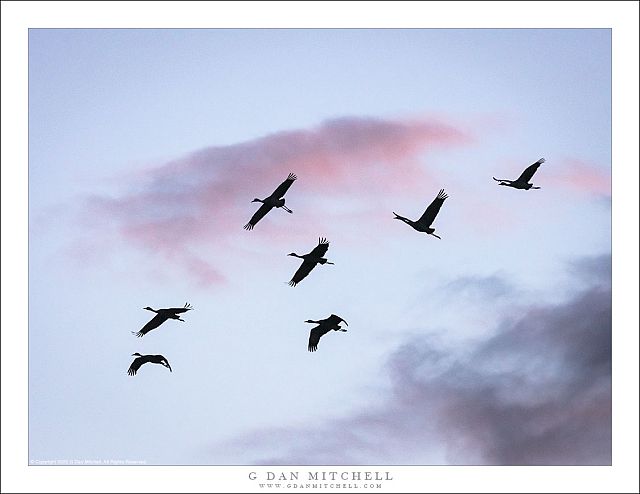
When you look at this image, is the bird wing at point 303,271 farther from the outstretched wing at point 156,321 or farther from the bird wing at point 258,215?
the outstretched wing at point 156,321

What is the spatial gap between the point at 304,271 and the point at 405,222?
5033 mm

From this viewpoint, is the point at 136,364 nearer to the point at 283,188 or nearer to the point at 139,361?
the point at 139,361

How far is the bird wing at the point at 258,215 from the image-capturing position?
85500mm

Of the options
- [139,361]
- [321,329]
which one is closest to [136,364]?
[139,361]

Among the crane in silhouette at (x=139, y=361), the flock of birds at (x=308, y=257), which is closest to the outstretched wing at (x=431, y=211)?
the flock of birds at (x=308, y=257)

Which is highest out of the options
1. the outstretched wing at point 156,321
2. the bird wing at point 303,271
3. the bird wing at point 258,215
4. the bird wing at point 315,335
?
the bird wing at point 258,215

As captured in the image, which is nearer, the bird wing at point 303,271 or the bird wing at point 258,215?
Result: the bird wing at point 303,271

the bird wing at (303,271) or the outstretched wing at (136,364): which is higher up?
the bird wing at (303,271)

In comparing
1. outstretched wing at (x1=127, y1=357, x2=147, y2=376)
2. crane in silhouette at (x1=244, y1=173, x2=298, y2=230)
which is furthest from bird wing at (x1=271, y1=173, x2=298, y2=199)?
outstretched wing at (x1=127, y1=357, x2=147, y2=376)

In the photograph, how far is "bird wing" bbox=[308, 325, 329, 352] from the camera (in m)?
83.2

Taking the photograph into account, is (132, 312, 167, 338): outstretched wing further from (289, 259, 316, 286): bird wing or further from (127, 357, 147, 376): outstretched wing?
(289, 259, 316, 286): bird wing

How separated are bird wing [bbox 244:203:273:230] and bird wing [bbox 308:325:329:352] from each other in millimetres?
5506

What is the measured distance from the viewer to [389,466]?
8900 cm

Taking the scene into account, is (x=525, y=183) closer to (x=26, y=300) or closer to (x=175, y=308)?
(x=175, y=308)
